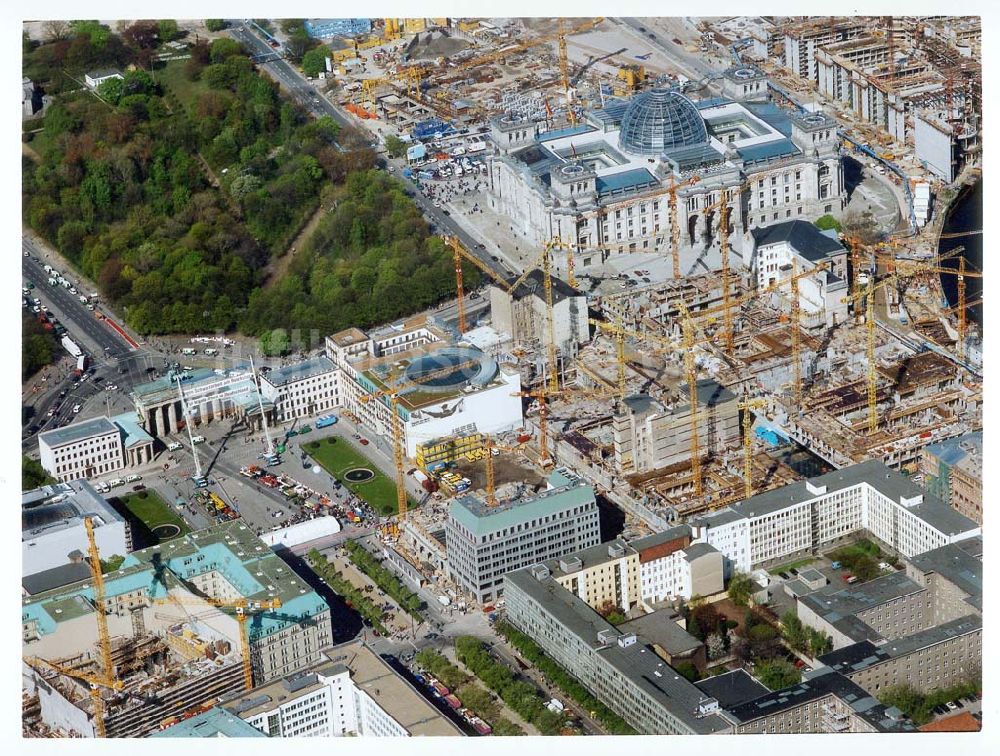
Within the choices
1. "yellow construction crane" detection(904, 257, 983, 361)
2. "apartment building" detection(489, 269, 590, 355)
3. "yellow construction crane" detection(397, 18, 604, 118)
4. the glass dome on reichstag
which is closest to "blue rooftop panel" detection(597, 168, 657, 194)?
the glass dome on reichstag

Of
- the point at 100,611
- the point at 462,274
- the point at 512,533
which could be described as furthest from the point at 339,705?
the point at 462,274

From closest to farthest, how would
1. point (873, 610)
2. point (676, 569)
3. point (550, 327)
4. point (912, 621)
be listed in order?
point (873, 610) → point (912, 621) → point (676, 569) → point (550, 327)

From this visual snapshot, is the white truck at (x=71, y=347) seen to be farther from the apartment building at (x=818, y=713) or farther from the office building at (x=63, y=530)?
the apartment building at (x=818, y=713)

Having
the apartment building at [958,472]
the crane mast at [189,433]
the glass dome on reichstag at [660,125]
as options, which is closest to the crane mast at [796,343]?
the apartment building at [958,472]

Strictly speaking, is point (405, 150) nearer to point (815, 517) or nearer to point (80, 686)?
point (815, 517)

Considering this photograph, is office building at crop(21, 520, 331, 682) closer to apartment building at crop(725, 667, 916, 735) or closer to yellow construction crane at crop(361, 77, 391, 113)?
apartment building at crop(725, 667, 916, 735)

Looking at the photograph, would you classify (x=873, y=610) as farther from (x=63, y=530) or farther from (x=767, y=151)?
(x=767, y=151)
